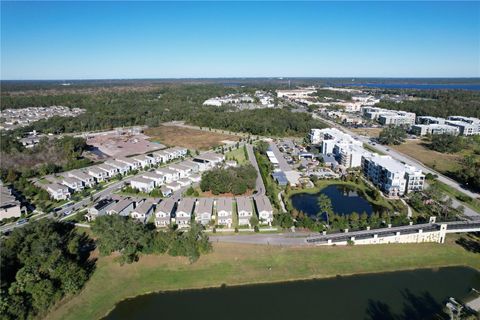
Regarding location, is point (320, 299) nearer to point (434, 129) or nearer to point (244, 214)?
point (244, 214)

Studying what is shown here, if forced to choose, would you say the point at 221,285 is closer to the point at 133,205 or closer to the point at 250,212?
the point at 250,212

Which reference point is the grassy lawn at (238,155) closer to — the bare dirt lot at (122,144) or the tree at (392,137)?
the bare dirt lot at (122,144)

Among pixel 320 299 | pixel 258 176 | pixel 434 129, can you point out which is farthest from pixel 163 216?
pixel 434 129

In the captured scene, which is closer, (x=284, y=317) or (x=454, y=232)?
(x=284, y=317)

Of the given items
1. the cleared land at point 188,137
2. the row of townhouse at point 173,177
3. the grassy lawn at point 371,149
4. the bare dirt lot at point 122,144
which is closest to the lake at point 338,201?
the row of townhouse at point 173,177

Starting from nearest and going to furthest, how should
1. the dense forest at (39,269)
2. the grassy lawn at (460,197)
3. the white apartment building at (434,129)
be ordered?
the dense forest at (39,269) → the grassy lawn at (460,197) → the white apartment building at (434,129)

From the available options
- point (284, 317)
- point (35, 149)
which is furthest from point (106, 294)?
point (35, 149)

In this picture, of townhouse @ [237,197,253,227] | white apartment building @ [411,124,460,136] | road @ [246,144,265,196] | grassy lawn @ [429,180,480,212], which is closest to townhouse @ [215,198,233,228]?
townhouse @ [237,197,253,227]
